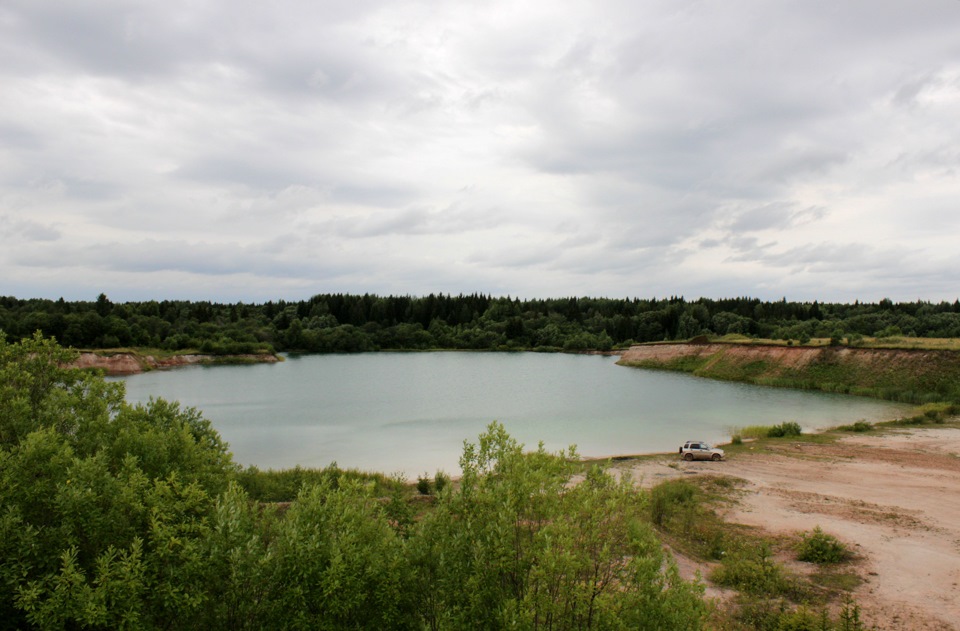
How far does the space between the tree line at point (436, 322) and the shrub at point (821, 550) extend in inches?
4158

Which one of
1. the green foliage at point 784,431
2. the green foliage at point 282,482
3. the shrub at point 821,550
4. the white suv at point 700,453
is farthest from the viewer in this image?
the green foliage at point 784,431

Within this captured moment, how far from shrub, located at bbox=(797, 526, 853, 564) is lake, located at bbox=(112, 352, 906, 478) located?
12760mm

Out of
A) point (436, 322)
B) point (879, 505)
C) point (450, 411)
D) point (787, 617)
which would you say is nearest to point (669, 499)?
point (879, 505)

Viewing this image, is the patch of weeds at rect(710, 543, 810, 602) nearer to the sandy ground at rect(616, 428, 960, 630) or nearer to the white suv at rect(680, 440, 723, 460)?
the sandy ground at rect(616, 428, 960, 630)

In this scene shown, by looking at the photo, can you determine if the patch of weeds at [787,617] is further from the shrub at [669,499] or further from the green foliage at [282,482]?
the green foliage at [282,482]

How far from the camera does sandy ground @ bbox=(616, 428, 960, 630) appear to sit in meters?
12.7

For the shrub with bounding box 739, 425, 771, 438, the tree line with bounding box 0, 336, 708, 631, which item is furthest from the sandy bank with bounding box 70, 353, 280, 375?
the tree line with bounding box 0, 336, 708, 631

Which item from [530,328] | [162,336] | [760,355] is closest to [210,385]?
[162,336]

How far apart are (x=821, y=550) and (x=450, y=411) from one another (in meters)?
36.2

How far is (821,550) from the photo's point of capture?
15148 mm

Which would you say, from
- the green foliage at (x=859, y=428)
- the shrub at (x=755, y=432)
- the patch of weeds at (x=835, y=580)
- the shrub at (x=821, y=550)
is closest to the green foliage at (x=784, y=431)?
the shrub at (x=755, y=432)

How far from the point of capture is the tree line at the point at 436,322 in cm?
11038

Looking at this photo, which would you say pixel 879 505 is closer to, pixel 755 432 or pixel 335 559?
pixel 755 432

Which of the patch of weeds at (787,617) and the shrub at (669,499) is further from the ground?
the patch of weeds at (787,617)
